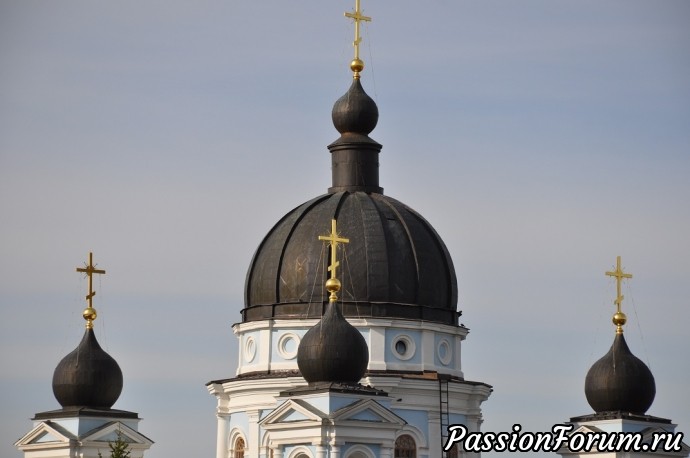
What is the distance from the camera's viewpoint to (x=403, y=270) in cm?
8281

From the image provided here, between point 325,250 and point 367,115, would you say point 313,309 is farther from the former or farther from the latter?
point 367,115

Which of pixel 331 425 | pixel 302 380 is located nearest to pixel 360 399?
pixel 331 425

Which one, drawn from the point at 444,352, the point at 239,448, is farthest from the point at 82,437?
the point at 444,352

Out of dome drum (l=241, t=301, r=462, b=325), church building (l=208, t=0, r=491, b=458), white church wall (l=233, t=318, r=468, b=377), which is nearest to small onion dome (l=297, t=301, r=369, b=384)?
church building (l=208, t=0, r=491, b=458)

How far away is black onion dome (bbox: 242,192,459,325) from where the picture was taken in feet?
270

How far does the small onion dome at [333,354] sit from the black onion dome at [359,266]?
697 centimetres

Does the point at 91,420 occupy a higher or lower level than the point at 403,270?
lower

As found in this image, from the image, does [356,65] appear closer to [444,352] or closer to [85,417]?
[444,352]

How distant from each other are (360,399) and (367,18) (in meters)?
16.5

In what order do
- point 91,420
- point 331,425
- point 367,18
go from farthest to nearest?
1. point 367,18
2. point 91,420
3. point 331,425

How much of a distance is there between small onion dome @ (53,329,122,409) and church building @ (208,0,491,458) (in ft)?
15.9

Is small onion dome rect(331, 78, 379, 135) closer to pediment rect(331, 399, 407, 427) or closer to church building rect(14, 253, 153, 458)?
church building rect(14, 253, 153, 458)

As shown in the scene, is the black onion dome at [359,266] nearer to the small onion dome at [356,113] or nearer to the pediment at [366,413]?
the small onion dome at [356,113]

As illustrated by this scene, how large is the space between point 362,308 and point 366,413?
874 cm
